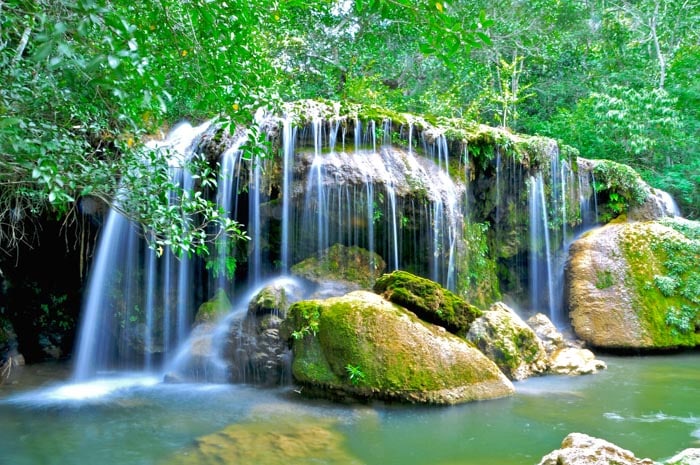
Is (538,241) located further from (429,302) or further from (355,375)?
(355,375)

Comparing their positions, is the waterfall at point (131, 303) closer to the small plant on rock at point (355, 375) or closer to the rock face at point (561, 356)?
the small plant on rock at point (355, 375)

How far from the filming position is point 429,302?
6.98 metres

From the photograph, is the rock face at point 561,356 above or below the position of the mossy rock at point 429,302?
below

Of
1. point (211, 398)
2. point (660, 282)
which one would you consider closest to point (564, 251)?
point (660, 282)

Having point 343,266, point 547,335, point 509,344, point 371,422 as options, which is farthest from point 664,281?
point 371,422

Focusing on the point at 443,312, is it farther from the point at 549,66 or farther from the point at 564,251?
the point at 549,66

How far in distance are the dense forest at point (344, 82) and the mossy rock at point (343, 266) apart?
1984 millimetres

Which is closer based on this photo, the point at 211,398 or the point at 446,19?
the point at 446,19

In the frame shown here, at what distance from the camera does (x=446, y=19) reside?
3535mm

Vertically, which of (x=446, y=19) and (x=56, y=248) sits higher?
(x=446, y=19)

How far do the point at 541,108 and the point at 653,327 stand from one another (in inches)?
481

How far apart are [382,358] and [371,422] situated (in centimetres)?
88

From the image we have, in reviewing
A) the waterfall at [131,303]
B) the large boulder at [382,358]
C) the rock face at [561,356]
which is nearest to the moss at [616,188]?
the rock face at [561,356]

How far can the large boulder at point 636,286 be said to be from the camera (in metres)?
9.80
